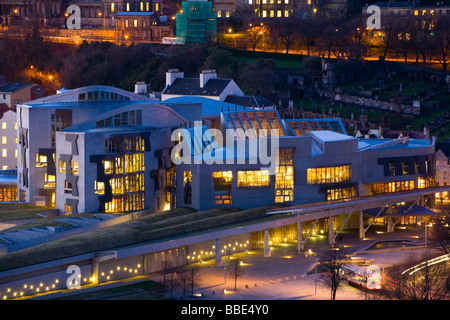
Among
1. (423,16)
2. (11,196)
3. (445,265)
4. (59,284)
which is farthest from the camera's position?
(423,16)

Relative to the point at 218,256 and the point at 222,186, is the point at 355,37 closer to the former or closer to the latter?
the point at 222,186

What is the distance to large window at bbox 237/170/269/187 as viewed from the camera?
93562 millimetres

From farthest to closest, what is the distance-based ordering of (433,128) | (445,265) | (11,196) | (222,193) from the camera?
(433,128), (11,196), (222,193), (445,265)

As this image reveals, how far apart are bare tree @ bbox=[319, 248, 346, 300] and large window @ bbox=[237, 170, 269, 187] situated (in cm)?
1066

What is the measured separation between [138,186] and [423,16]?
8423 cm

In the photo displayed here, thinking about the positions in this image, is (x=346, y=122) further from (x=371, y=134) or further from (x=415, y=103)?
(x=371, y=134)

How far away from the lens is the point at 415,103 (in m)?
140

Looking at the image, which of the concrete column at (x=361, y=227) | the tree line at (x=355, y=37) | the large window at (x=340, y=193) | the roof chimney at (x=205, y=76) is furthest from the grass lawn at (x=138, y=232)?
the tree line at (x=355, y=37)

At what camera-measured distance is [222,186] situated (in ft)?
306

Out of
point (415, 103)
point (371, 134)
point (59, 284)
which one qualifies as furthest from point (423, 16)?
point (59, 284)

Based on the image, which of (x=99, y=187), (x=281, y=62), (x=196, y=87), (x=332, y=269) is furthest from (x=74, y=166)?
(x=281, y=62)

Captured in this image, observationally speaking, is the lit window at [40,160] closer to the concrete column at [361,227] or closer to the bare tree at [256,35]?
the concrete column at [361,227]

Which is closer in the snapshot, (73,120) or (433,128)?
(73,120)

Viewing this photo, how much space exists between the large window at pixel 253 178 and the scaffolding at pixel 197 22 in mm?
83977
